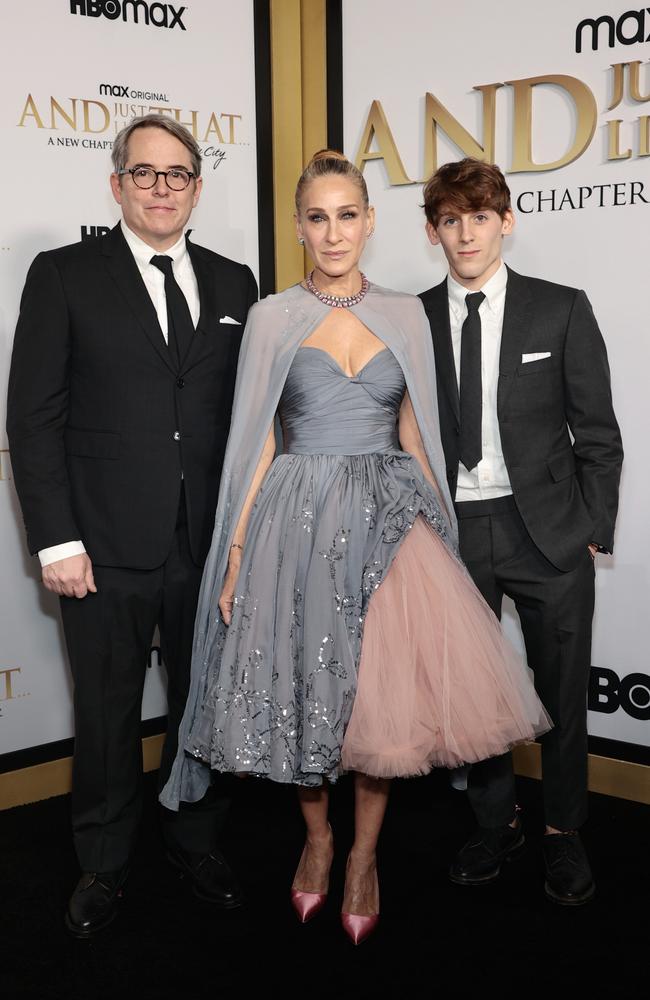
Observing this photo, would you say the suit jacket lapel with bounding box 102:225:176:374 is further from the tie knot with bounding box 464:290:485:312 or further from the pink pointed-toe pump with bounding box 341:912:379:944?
the pink pointed-toe pump with bounding box 341:912:379:944

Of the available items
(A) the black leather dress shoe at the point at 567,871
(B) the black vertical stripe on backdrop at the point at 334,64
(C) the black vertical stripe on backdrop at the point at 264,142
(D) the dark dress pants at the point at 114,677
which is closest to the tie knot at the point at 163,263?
(D) the dark dress pants at the point at 114,677

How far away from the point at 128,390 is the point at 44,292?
0.30 m

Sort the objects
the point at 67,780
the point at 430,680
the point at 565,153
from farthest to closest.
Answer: the point at 67,780 < the point at 565,153 < the point at 430,680

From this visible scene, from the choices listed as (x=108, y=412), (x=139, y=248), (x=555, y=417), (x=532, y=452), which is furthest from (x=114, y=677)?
(x=555, y=417)

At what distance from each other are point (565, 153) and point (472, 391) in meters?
1.00

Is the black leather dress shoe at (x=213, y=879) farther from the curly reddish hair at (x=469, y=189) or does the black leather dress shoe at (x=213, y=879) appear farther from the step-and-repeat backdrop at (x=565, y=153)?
the curly reddish hair at (x=469, y=189)

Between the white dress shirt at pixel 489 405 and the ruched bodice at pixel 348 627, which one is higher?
the white dress shirt at pixel 489 405

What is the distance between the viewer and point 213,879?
2.77 meters

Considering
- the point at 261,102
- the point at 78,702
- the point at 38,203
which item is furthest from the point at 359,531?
the point at 261,102

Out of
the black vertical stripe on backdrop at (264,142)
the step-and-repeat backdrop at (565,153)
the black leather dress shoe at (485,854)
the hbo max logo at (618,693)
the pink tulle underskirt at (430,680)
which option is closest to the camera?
the pink tulle underskirt at (430,680)

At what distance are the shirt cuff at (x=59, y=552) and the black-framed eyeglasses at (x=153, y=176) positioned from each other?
2.89 feet

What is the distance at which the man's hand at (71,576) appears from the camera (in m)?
2.54

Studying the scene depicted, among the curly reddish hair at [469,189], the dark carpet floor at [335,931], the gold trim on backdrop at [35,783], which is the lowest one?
the dark carpet floor at [335,931]

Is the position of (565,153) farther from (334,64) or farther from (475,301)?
(334,64)
